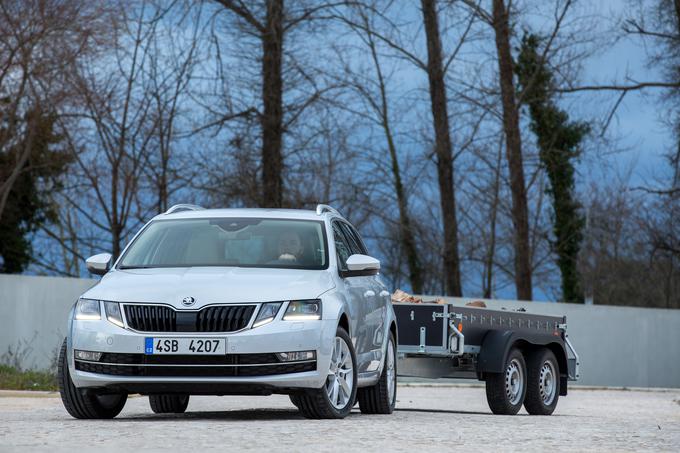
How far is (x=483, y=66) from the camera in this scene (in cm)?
3378

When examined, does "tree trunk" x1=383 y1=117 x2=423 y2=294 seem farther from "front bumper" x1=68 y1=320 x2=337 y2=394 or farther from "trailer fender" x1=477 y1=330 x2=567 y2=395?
"front bumper" x1=68 y1=320 x2=337 y2=394

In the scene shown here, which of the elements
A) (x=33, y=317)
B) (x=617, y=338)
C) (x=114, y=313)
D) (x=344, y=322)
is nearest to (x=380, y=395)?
(x=344, y=322)

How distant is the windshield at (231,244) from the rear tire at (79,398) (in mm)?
1167

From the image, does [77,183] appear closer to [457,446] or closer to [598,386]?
[598,386]

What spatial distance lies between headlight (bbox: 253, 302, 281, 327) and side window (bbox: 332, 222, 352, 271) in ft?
4.79

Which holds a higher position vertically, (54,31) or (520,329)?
(54,31)

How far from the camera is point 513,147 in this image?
3438 cm

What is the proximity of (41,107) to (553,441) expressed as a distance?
21908 mm

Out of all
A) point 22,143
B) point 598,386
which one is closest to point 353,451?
point 598,386

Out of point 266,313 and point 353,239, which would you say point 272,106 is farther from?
point 266,313

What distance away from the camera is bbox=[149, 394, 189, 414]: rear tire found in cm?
1289

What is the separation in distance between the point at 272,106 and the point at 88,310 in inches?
791

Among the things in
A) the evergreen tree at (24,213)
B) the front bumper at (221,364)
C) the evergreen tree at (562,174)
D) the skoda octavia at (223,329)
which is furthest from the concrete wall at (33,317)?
the evergreen tree at (562,174)

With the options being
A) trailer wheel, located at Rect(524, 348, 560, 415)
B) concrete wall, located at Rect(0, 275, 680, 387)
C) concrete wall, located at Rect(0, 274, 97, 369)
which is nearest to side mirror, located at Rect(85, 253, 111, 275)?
trailer wheel, located at Rect(524, 348, 560, 415)
